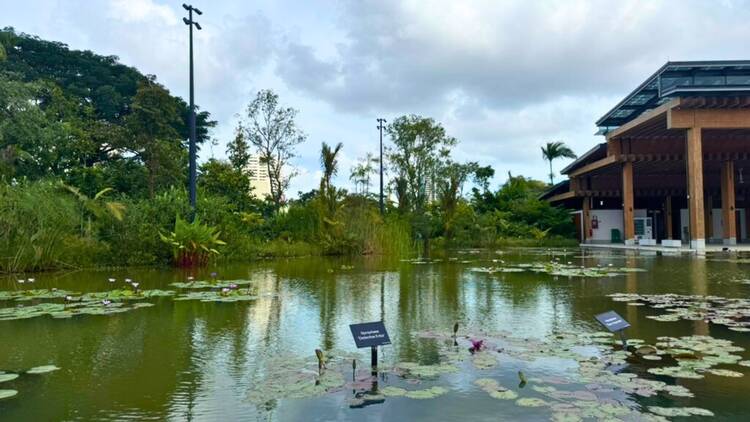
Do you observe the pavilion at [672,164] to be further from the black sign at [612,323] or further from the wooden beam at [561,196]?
the black sign at [612,323]

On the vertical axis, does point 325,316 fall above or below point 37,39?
below

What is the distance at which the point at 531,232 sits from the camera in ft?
110

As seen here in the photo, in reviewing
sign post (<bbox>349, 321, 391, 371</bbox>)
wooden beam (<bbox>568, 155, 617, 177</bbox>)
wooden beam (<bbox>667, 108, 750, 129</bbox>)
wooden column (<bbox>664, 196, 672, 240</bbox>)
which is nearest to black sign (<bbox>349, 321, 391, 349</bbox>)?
sign post (<bbox>349, 321, 391, 371</bbox>)

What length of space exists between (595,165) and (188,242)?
25.3 metres

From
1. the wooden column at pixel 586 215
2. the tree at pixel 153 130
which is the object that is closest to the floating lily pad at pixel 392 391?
the tree at pixel 153 130

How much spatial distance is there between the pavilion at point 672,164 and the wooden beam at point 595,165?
0.23 ft

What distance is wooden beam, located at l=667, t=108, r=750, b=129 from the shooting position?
22.5 meters

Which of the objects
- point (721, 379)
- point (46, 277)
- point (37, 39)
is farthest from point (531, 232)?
point (37, 39)

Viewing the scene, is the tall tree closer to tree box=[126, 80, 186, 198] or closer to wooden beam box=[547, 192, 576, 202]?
tree box=[126, 80, 186, 198]

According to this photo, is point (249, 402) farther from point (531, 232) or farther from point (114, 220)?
point (531, 232)

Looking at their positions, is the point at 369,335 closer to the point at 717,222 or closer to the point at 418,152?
the point at 418,152

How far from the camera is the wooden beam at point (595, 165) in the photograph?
28781 mm

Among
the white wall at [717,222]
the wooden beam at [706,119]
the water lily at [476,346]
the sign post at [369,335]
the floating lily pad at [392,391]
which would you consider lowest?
the floating lily pad at [392,391]

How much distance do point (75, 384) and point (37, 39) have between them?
37.5 metres
